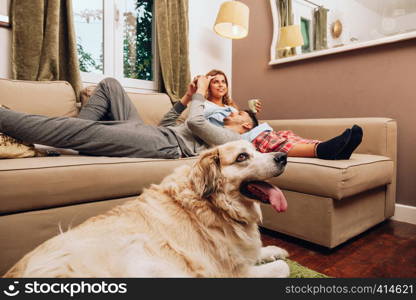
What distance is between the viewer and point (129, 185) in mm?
1402

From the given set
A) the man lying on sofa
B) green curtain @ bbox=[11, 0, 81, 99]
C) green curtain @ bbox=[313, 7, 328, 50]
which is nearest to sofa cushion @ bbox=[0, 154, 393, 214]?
the man lying on sofa

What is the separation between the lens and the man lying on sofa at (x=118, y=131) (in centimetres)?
140

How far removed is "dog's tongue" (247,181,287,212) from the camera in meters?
1.04

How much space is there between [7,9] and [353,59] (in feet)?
9.43

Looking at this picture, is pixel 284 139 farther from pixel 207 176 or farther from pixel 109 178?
pixel 109 178

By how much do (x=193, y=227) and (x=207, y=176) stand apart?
0.19 m

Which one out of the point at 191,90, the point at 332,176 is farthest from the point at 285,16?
the point at 332,176

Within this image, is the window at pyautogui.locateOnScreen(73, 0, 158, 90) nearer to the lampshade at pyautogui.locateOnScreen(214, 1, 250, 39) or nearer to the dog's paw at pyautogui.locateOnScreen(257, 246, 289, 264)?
the lampshade at pyautogui.locateOnScreen(214, 1, 250, 39)

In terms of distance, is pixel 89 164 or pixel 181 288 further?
pixel 89 164

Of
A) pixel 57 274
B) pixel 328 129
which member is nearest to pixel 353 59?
pixel 328 129

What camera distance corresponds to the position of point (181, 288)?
816 millimetres

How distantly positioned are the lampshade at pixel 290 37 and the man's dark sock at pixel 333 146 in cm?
166

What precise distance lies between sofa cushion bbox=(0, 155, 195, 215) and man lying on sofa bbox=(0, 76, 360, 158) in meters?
0.15

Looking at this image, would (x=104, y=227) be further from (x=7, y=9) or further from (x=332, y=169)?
(x=7, y=9)
